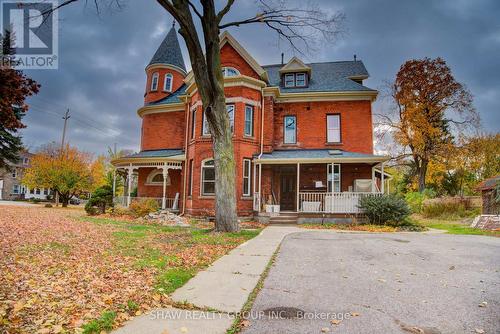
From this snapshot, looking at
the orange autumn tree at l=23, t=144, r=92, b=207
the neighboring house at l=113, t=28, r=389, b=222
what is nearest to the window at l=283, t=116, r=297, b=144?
the neighboring house at l=113, t=28, r=389, b=222

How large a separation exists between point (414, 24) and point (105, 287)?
15.3 m

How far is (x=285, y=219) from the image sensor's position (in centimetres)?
1598

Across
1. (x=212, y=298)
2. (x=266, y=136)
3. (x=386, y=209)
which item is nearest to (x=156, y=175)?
(x=266, y=136)

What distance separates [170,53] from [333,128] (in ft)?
46.5

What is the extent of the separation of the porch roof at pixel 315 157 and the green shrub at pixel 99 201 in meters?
9.69

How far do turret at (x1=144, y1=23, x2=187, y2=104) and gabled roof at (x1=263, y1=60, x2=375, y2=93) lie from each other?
23.4 feet

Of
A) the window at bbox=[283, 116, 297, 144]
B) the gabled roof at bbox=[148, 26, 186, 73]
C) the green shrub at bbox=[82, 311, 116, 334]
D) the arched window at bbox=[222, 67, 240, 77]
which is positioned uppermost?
the gabled roof at bbox=[148, 26, 186, 73]

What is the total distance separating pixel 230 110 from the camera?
17.3 meters

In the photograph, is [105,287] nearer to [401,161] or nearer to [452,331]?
[452,331]

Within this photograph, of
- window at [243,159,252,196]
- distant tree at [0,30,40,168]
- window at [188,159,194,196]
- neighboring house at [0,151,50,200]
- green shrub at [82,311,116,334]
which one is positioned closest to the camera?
green shrub at [82,311,116,334]

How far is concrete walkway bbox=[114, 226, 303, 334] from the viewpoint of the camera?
3.05 metres

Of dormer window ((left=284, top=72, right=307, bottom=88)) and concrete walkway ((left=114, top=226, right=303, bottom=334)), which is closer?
concrete walkway ((left=114, top=226, right=303, bottom=334))

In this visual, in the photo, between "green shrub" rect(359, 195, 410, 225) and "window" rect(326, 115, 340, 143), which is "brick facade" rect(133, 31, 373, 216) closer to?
"window" rect(326, 115, 340, 143)

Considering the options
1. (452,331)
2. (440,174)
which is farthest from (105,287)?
(440,174)
